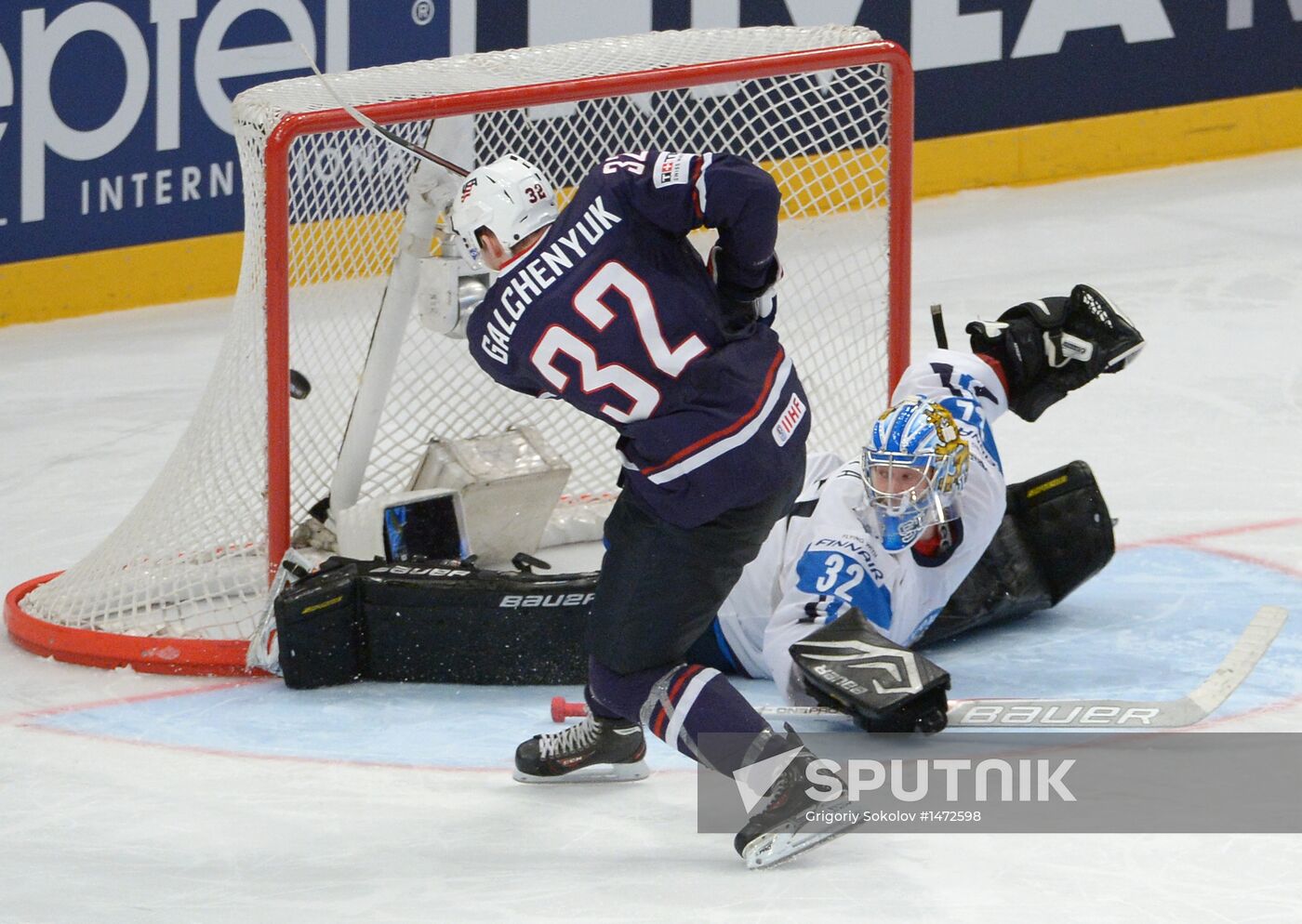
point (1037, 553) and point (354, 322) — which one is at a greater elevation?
point (354, 322)

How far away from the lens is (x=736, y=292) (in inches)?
133

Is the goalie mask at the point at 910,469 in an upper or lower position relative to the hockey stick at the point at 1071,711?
upper

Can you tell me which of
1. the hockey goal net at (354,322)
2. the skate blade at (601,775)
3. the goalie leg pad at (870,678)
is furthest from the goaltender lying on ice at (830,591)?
the skate blade at (601,775)

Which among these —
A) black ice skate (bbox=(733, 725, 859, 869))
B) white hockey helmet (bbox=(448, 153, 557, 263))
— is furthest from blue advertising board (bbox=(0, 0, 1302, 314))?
black ice skate (bbox=(733, 725, 859, 869))

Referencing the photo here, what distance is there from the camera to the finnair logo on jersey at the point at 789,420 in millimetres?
3336

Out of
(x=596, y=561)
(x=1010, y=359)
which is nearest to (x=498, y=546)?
(x=596, y=561)

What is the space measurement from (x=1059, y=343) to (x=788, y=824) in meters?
1.57

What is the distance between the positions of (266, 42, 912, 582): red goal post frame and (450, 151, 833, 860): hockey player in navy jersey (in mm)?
897

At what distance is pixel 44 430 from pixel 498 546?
1.93 meters

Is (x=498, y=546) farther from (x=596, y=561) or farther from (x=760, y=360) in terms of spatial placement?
(x=760, y=360)

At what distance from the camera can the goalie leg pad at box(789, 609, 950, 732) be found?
3.72 meters

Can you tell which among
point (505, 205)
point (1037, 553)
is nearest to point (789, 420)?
point (505, 205)
